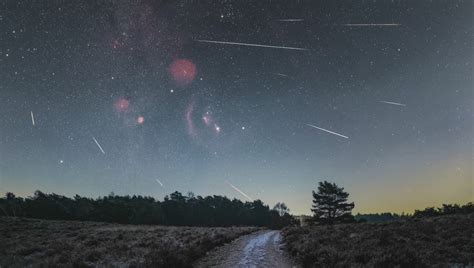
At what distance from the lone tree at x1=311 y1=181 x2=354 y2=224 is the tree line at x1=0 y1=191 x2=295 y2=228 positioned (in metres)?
12.5

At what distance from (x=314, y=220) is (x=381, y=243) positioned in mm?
37767

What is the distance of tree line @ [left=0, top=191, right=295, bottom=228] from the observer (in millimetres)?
69062

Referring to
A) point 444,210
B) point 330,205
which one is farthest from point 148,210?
point 444,210

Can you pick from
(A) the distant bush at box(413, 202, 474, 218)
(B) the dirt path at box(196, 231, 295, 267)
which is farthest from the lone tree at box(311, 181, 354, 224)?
(B) the dirt path at box(196, 231, 295, 267)

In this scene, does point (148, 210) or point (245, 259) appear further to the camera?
point (148, 210)

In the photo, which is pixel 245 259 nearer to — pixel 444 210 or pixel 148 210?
pixel 444 210

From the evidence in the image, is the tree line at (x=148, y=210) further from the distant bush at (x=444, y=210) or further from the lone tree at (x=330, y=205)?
the distant bush at (x=444, y=210)

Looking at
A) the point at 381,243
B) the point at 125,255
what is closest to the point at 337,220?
the point at 381,243

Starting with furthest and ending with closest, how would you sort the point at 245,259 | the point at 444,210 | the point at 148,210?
the point at 148,210 → the point at 444,210 → the point at 245,259

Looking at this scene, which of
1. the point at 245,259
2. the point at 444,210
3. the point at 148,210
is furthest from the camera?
the point at 148,210

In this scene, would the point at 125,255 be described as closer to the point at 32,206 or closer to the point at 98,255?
the point at 98,255

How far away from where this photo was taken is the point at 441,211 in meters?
50.4

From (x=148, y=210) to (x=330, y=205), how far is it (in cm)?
4998

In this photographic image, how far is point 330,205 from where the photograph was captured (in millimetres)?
52000
